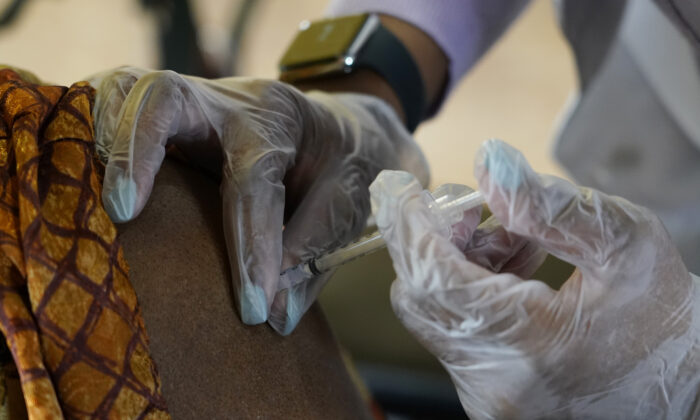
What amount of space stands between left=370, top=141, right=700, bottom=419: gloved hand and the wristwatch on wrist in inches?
26.7

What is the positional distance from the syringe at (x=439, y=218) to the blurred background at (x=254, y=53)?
1.62 metres

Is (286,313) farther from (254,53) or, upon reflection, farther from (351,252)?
(254,53)

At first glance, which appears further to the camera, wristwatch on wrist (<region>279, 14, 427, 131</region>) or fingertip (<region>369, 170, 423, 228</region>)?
wristwatch on wrist (<region>279, 14, 427, 131</region>)

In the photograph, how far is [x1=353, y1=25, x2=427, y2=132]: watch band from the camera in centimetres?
134

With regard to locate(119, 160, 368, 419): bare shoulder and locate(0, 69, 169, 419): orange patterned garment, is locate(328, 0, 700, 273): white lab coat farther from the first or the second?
locate(0, 69, 169, 419): orange patterned garment

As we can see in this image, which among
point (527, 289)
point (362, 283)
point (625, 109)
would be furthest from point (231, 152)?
point (625, 109)

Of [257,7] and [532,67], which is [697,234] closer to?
[532,67]

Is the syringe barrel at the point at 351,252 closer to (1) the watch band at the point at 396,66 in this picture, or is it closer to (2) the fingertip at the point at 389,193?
(2) the fingertip at the point at 389,193

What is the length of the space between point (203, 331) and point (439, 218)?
0.29 m

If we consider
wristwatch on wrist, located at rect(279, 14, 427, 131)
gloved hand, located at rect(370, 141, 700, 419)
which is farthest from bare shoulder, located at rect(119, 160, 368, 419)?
wristwatch on wrist, located at rect(279, 14, 427, 131)

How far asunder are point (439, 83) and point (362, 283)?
0.50 m

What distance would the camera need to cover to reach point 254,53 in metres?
3.29

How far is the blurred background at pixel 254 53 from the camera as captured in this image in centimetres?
258

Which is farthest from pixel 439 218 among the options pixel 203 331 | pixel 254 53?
pixel 254 53
